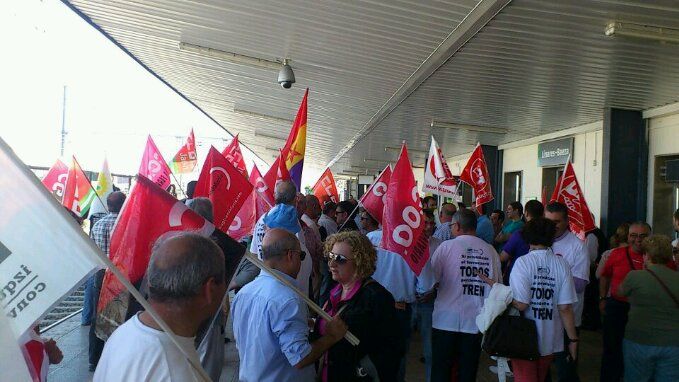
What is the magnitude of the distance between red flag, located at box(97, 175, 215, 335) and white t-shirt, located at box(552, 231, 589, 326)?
395 cm

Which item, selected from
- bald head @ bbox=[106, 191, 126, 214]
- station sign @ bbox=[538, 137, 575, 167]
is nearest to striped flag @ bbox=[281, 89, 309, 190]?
bald head @ bbox=[106, 191, 126, 214]

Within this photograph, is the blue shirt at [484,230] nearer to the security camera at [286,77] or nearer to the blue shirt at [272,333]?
the security camera at [286,77]

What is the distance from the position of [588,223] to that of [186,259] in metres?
7.20

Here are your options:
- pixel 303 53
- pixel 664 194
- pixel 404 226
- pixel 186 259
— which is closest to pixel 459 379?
pixel 404 226

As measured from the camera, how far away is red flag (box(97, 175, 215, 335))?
119 inches

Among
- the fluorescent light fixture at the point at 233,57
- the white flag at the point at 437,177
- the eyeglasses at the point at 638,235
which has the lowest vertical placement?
the eyeglasses at the point at 638,235

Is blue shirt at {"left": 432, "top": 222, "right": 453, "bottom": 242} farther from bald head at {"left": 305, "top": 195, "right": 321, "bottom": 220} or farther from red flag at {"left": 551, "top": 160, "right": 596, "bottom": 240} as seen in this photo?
bald head at {"left": 305, "top": 195, "right": 321, "bottom": 220}

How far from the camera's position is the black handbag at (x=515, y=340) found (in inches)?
190

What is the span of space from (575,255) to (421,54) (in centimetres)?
367

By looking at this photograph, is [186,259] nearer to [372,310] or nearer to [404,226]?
[372,310]

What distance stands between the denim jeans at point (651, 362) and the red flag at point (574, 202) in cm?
288

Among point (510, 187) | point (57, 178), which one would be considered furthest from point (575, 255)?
point (510, 187)

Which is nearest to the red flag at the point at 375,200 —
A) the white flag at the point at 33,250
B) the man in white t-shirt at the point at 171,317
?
the man in white t-shirt at the point at 171,317

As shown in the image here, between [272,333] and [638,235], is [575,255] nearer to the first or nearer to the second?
[638,235]
